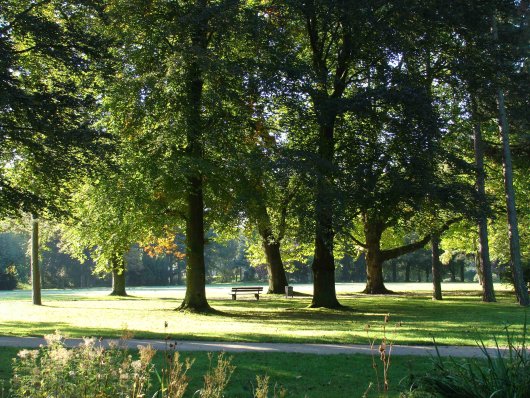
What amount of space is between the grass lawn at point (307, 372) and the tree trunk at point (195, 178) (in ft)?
34.9

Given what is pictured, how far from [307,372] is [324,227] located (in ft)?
35.1

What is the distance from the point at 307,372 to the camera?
9.09 meters

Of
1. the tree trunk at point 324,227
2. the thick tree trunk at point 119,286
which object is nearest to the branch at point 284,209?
the tree trunk at point 324,227

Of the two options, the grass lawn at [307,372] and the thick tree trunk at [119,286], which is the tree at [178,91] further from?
the thick tree trunk at [119,286]

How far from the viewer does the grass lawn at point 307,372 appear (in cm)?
776

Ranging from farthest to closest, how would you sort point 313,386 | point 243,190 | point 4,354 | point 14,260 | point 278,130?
point 14,260, point 278,130, point 243,190, point 4,354, point 313,386

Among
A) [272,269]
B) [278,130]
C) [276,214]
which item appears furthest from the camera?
[272,269]

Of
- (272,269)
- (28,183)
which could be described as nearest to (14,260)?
(272,269)

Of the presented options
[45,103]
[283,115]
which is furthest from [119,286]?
[45,103]

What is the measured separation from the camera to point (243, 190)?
20.8m

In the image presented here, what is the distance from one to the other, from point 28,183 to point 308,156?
28.4 feet

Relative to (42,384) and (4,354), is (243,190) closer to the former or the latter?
(4,354)

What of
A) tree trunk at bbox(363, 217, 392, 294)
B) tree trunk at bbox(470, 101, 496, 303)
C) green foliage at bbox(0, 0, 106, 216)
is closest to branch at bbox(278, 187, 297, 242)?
tree trunk at bbox(470, 101, 496, 303)

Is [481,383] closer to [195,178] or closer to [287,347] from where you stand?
[287,347]
